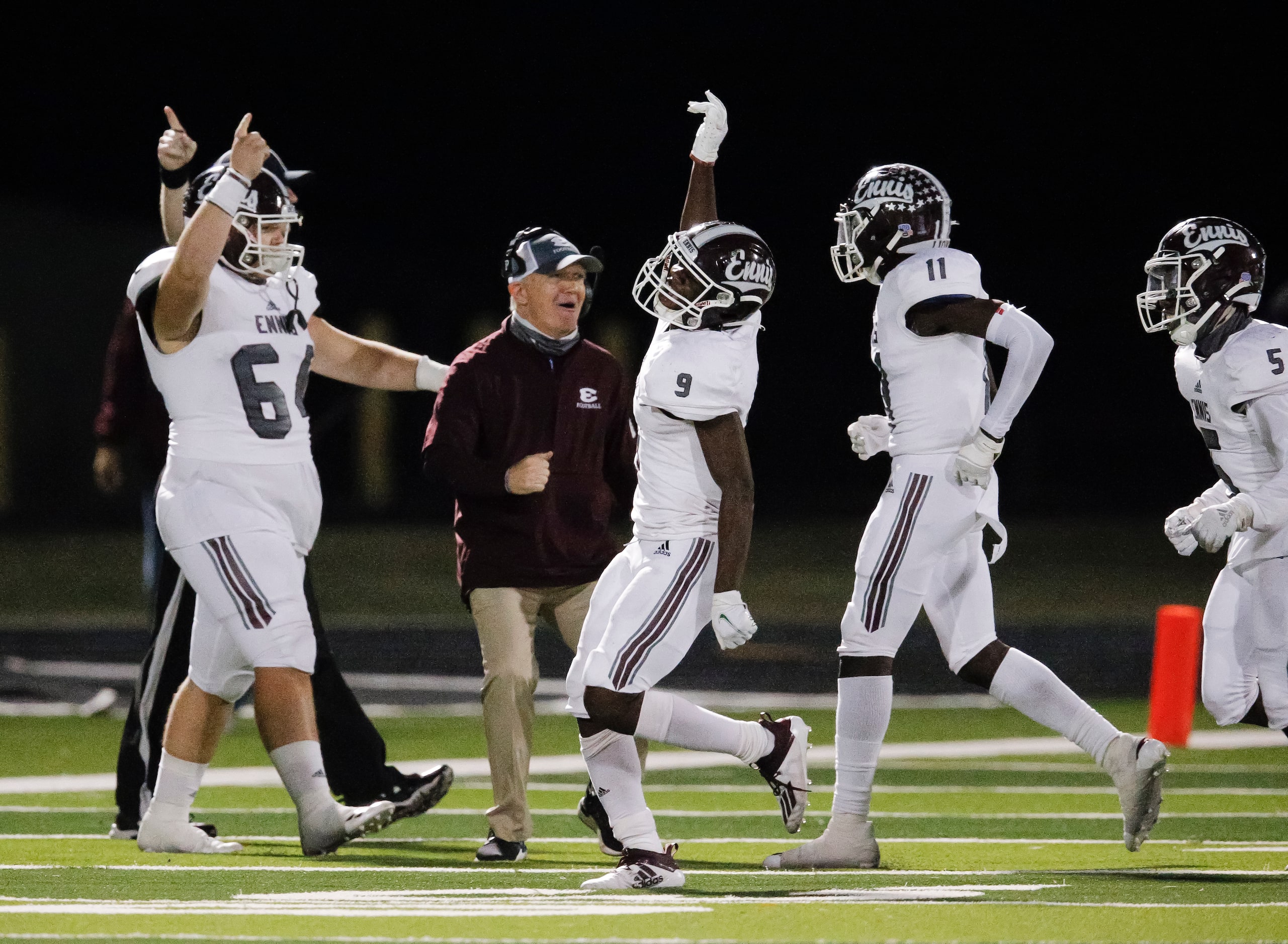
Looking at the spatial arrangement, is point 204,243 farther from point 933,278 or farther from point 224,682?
point 933,278

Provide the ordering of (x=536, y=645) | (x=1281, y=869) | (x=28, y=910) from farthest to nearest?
(x=536, y=645) → (x=1281, y=869) → (x=28, y=910)

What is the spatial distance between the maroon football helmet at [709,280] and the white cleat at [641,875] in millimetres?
1421

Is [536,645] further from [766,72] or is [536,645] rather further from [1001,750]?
[766,72]

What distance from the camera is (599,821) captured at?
20.9 feet

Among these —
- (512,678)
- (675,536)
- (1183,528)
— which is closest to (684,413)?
(675,536)

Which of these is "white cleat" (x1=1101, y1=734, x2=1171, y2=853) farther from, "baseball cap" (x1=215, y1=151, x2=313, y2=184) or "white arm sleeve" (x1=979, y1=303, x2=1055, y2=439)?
"baseball cap" (x1=215, y1=151, x2=313, y2=184)

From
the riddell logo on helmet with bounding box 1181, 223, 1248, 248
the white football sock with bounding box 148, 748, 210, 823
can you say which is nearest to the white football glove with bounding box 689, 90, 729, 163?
the riddell logo on helmet with bounding box 1181, 223, 1248, 248

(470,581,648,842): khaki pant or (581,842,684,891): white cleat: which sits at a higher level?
(470,581,648,842): khaki pant

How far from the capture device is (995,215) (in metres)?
26.8

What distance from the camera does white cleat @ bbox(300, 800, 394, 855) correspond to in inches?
244

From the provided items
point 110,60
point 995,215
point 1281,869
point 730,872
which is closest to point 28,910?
point 730,872

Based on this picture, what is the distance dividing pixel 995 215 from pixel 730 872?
2175 cm

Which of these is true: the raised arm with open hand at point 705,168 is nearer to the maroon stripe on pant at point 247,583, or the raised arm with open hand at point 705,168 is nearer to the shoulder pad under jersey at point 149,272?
the shoulder pad under jersey at point 149,272

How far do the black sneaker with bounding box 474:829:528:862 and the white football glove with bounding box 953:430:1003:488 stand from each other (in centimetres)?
170
